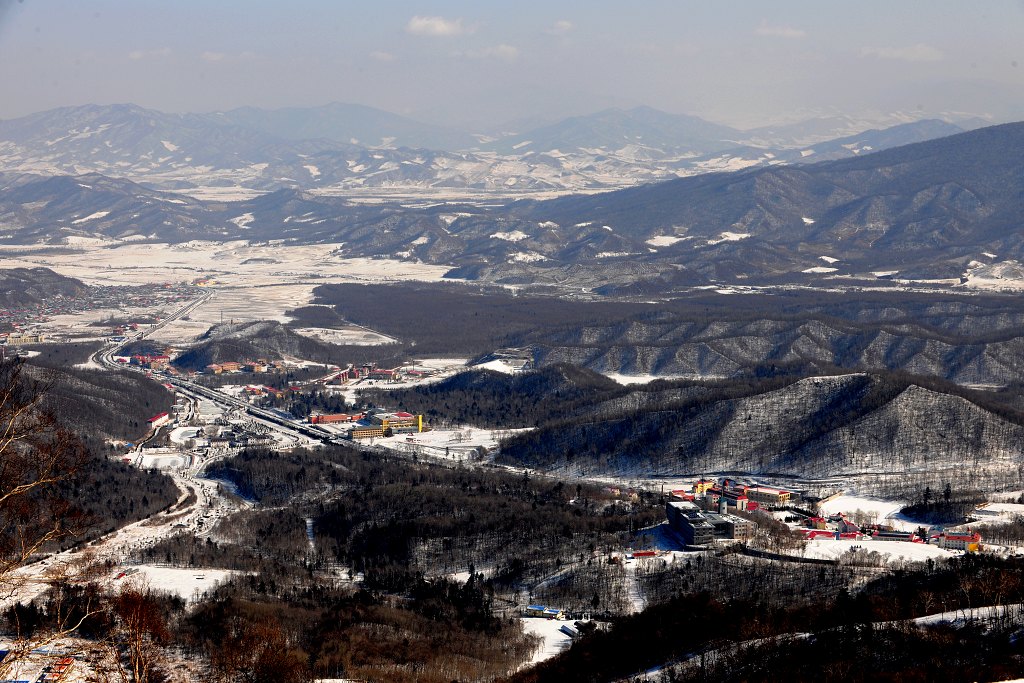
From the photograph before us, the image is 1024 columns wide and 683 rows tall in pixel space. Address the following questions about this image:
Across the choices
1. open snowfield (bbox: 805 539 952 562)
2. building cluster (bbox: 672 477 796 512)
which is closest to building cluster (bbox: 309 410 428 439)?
building cluster (bbox: 672 477 796 512)

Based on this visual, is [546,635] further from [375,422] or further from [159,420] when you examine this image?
[159,420]

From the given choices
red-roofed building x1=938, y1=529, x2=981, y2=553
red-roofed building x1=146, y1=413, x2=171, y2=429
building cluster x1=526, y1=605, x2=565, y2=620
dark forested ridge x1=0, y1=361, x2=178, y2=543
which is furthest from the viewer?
red-roofed building x1=146, y1=413, x2=171, y2=429

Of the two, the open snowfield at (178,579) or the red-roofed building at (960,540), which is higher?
the open snowfield at (178,579)

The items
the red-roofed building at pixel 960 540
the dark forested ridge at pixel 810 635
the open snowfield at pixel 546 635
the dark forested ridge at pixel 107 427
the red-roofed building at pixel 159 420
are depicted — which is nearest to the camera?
the dark forested ridge at pixel 810 635

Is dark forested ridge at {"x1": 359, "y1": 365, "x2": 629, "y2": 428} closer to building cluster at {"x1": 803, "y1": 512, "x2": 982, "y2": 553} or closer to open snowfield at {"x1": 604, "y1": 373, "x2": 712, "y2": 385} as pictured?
open snowfield at {"x1": 604, "y1": 373, "x2": 712, "y2": 385}

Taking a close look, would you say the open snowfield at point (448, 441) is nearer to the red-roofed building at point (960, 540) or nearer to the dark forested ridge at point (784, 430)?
the dark forested ridge at point (784, 430)

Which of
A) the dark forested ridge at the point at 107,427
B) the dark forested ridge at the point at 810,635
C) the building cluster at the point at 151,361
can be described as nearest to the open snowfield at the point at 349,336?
the building cluster at the point at 151,361

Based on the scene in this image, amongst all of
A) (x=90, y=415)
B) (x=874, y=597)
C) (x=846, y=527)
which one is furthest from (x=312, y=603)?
(x=90, y=415)

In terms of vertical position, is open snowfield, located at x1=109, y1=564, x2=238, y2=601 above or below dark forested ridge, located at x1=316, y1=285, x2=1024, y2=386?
above

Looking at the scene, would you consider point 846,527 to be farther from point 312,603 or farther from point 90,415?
point 90,415
